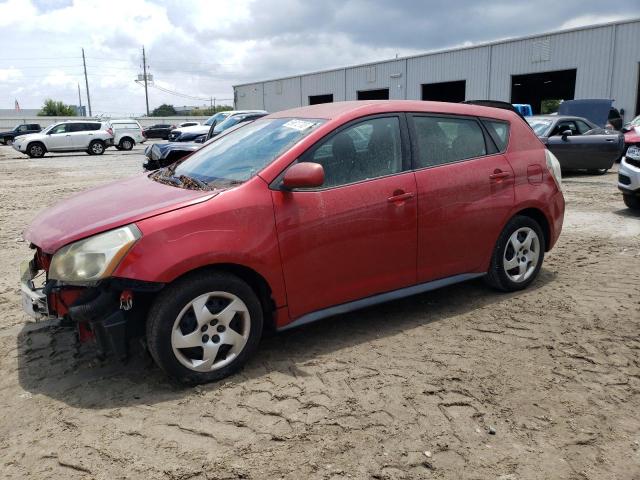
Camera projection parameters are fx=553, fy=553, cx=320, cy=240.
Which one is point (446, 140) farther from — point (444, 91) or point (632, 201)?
point (444, 91)

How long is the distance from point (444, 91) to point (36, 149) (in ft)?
82.6

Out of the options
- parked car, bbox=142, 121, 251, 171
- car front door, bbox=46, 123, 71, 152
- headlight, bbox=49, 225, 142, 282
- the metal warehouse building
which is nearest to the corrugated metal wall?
the metal warehouse building

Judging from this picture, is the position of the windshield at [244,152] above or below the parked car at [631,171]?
above

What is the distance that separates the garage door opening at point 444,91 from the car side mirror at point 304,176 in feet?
104

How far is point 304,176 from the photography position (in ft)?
11.0

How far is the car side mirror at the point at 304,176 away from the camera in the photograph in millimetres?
3348

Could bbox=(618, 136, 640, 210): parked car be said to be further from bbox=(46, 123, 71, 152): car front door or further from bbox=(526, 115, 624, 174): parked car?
bbox=(46, 123, 71, 152): car front door

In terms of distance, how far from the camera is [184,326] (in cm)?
318

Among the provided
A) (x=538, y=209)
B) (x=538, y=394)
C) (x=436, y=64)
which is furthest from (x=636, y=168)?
(x=436, y=64)

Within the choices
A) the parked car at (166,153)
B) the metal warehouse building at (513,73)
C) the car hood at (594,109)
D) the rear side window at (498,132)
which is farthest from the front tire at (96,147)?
the rear side window at (498,132)

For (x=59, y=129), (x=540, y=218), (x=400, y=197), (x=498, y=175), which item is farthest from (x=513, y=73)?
(x=400, y=197)

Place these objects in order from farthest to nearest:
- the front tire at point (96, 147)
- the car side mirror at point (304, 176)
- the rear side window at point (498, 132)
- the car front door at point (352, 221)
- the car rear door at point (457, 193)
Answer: the front tire at point (96, 147)
the rear side window at point (498, 132)
the car rear door at point (457, 193)
the car front door at point (352, 221)
the car side mirror at point (304, 176)

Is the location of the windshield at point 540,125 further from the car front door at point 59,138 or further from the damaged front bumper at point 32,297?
the car front door at point 59,138

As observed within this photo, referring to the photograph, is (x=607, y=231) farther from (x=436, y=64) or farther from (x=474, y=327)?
(x=436, y=64)
